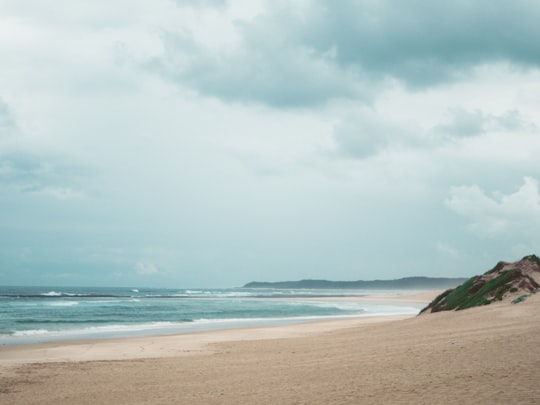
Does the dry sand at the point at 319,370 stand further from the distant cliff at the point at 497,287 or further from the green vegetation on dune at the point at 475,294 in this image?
the green vegetation on dune at the point at 475,294

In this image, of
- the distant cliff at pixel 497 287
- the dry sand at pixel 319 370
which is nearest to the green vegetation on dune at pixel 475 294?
the distant cliff at pixel 497 287

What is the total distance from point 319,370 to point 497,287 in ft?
57.2

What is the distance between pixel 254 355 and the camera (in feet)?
62.2

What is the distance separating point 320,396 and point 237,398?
6.33ft

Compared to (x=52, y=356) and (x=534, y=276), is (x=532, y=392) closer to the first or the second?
(x=52, y=356)

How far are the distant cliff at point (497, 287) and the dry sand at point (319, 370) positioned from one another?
425 cm

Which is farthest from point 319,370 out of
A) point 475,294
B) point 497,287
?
point 497,287

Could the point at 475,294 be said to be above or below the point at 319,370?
above

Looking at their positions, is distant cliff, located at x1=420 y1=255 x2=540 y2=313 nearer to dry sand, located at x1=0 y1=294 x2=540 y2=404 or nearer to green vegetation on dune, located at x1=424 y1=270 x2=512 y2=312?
green vegetation on dune, located at x1=424 y1=270 x2=512 y2=312

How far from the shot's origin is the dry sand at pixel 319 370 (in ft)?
35.9

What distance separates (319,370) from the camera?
14.2m

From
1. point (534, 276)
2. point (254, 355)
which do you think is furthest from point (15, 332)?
point (534, 276)

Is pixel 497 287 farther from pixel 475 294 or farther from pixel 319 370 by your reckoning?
pixel 319 370

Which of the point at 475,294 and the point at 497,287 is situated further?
the point at 475,294
